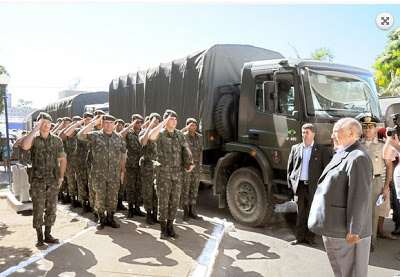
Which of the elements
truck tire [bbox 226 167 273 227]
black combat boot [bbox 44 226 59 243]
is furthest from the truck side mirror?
black combat boot [bbox 44 226 59 243]

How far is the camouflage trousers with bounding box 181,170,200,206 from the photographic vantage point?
6.54 meters

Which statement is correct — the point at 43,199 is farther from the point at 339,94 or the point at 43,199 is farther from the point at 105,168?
the point at 339,94

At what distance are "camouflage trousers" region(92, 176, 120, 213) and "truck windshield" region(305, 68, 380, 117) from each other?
3143mm

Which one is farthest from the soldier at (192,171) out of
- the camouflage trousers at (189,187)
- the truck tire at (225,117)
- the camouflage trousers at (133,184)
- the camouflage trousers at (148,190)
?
the camouflage trousers at (133,184)

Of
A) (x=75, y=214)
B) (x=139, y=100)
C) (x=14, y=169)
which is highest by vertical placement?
(x=139, y=100)

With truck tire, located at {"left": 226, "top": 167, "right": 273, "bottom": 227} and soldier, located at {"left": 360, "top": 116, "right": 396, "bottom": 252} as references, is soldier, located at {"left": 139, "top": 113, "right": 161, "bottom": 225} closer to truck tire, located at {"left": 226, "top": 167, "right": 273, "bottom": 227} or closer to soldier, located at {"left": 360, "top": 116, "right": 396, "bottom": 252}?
truck tire, located at {"left": 226, "top": 167, "right": 273, "bottom": 227}

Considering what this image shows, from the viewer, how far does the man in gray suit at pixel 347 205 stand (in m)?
2.80

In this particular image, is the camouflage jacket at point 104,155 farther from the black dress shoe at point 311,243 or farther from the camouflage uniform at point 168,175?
the black dress shoe at point 311,243

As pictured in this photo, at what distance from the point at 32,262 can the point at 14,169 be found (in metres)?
4.95

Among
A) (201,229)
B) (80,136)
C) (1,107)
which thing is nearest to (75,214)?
(80,136)

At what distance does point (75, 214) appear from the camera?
6883 mm

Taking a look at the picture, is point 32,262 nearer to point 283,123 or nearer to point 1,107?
point 283,123

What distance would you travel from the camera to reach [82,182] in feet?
23.6

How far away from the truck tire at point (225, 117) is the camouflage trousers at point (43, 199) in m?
3.00
